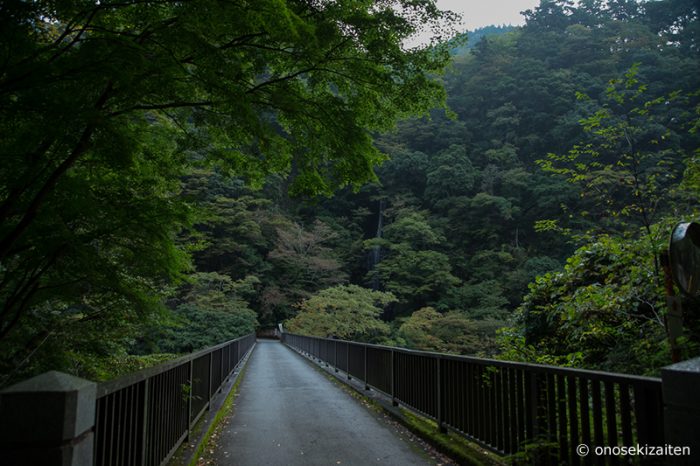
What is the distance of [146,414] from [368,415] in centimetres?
440

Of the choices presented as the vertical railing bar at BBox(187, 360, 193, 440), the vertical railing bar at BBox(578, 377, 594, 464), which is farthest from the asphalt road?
the vertical railing bar at BBox(578, 377, 594, 464)

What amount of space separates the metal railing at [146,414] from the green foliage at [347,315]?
2006 centimetres

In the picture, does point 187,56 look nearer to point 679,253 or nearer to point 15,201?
point 15,201

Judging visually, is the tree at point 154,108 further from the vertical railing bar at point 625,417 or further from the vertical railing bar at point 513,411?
the vertical railing bar at point 625,417

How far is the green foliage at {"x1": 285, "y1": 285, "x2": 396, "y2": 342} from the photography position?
993 inches

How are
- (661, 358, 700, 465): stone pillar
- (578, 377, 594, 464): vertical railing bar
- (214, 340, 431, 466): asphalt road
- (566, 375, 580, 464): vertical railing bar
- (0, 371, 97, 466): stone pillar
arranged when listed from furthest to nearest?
(214, 340, 431, 466): asphalt road, (566, 375, 580, 464): vertical railing bar, (578, 377, 594, 464): vertical railing bar, (661, 358, 700, 465): stone pillar, (0, 371, 97, 466): stone pillar

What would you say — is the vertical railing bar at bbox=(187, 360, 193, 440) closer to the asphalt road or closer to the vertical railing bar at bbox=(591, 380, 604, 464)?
the asphalt road

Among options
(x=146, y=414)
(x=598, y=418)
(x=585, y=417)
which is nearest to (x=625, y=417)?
(x=598, y=418)

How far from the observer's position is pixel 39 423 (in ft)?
6.21

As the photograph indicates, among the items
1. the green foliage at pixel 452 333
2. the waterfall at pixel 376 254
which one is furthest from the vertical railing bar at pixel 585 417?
the waterfall at pixel 376 254

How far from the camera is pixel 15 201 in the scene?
154 inches

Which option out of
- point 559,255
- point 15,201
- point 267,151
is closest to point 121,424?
point 15,201

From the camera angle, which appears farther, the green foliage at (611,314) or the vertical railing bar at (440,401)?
the green foliage at (611,314)

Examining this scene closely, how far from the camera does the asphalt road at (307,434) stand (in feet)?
14.9
